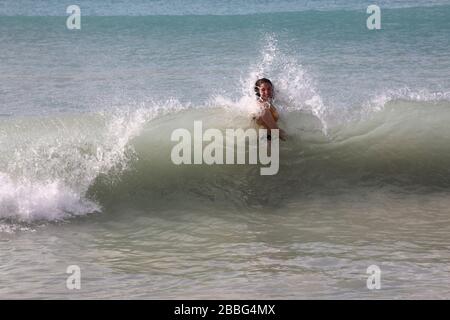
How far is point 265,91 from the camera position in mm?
9445

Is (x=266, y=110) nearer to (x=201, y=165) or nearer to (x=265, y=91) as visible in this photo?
(x=265, y=91)

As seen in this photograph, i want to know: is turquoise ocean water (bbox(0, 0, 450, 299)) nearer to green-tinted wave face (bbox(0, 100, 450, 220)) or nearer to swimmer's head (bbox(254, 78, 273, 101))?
green-tinted wave face (bbox(0, 100, 450, 220))

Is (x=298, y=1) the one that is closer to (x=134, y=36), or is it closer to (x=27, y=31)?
(x=134, y=36)

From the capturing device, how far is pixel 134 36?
738 inches

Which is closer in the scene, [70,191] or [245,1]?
[70,191]

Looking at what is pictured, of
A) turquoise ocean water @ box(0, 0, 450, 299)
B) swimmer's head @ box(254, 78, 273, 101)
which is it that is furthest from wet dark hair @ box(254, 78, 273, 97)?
turquoise ocean water @ box(0, 0, 450, 299)

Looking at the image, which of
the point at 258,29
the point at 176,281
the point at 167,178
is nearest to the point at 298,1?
the point at 258,29

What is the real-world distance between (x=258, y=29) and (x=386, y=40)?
10.3 feet

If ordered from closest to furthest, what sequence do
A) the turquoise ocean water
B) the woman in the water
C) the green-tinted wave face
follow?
the turquoise ocean water < the green-tinted wave face < the woman in the water

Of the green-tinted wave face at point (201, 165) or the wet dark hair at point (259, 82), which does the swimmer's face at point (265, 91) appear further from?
the green-tinted wave face at point (201, 165)

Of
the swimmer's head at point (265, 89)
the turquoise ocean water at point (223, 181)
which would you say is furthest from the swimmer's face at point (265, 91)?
the turquoise ocean water at point (223, 181)

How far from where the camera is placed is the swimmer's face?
30.9 feet

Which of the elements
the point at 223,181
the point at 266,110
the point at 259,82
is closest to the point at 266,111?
the point at 266,110

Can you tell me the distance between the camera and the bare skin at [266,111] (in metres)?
9.42
